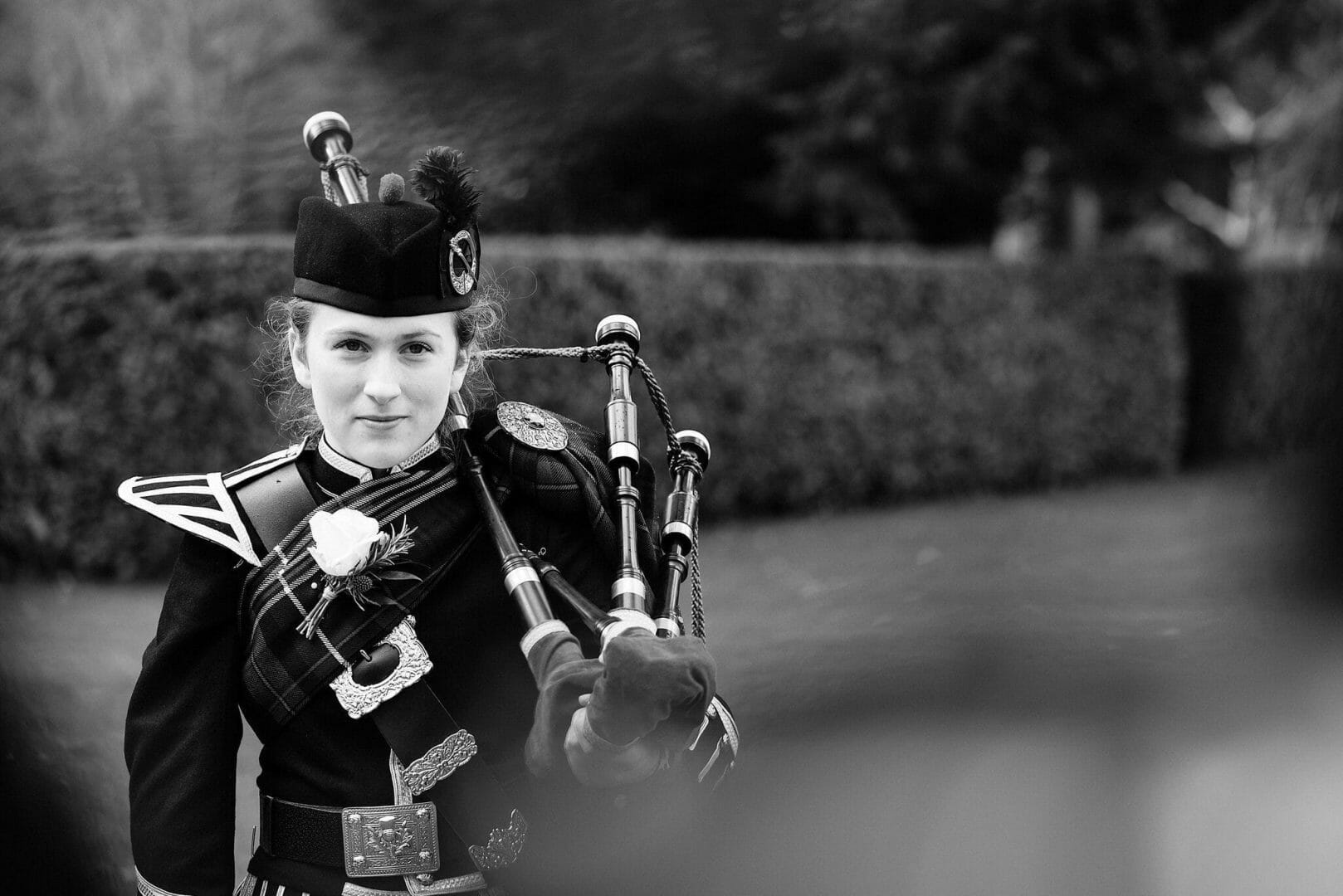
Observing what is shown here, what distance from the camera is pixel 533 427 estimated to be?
6.55 ft

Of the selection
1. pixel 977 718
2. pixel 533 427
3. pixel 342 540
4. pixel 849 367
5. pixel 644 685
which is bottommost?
pixel 977 718

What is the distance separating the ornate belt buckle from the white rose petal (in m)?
0.36

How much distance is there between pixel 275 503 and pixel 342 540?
20cm

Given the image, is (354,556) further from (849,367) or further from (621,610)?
(849,367)

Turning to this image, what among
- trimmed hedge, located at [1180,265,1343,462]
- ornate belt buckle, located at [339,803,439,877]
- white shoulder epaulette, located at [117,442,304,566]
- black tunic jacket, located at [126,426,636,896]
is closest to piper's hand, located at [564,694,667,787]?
black tunic jacket, located at [126,426,636,896]

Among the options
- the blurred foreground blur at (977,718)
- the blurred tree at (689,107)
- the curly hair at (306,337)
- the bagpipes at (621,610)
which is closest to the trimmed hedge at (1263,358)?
the blurred tree at (689,107)

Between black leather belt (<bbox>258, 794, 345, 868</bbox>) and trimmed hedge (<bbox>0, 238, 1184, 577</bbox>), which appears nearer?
black leather belt (<bbox>258, 794, 345, 868</bbox>)

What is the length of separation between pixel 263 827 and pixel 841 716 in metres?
3.31

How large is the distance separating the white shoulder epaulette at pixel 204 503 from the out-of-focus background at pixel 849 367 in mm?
754

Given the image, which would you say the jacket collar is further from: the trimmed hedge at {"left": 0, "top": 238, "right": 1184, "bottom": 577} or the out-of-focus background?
the trimmed hedge at {"left": 0, "top": 238, "right": 1184, "bottom": 577}

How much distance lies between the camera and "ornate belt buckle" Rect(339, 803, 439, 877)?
1.88 metres

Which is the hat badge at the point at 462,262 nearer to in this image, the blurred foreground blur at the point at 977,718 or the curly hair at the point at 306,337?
the curly hair at the point at 306,337

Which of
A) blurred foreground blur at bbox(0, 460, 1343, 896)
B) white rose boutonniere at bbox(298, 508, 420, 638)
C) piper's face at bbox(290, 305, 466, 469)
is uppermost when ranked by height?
piper's face at bbox(290, 305, 466, 469)

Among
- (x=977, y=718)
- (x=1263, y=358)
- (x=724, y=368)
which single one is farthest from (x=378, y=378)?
(x=1263, y=358)
